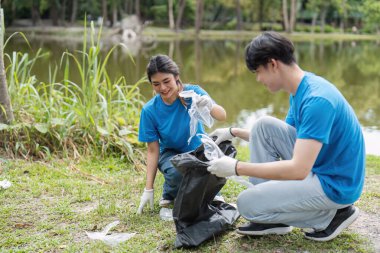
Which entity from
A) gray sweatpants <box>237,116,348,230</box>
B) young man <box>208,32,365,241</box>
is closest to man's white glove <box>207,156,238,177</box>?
young man <box>208,32,365,241</box>

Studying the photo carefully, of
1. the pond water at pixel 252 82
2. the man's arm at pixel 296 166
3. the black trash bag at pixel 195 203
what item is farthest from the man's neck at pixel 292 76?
the pond water at pixel 252 82

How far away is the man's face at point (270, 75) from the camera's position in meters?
1.97

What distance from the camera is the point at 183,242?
87.7 inches

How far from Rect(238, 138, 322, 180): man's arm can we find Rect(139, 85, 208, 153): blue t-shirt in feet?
2.50

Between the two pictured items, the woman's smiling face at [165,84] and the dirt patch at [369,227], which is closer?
the dirt patch at [369,227]

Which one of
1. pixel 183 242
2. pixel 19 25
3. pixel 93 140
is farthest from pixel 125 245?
pixel 19 25

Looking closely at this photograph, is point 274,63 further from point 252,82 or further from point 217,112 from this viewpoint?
point 252,82

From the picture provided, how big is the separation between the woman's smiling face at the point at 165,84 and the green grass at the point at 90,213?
2.26ft

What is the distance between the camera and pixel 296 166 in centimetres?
191

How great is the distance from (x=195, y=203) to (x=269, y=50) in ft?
2.70

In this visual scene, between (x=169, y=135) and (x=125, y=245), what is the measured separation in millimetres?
697

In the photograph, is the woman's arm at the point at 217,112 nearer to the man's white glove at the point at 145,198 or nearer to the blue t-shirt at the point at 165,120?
the blue t-shirt at the point at 165,120

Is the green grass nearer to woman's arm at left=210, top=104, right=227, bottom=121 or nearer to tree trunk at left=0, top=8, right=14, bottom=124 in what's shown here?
tree trunk at left=0, top=8, right=14, bottom=124

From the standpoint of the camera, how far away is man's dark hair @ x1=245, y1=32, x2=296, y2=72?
1920mm
